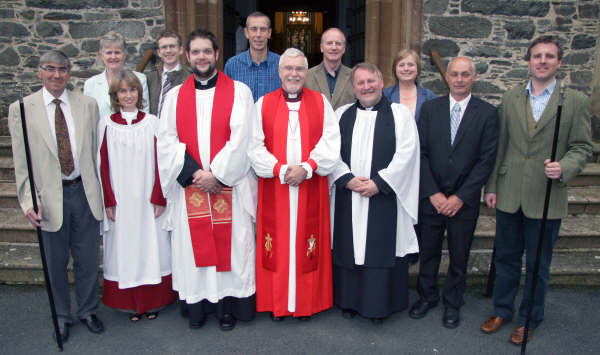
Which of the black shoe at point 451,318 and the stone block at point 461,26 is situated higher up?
the stone block at point 461,26

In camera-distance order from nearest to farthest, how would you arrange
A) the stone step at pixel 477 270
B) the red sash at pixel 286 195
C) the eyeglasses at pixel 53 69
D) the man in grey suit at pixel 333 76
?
1. the eyeglasses at pixel 53 69
2. the red sash at pixel 286 195
3. the man in grey suit at pixel 333 76
4. the stone step at pixel 477 270

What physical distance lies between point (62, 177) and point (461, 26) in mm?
Result: 4990

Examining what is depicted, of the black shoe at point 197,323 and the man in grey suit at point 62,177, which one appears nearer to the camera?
the man in grey suit at point 62,177

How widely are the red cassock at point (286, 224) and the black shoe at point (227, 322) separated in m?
0.22

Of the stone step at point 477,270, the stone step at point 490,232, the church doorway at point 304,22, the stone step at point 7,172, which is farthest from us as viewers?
the church doorway at point 304,22

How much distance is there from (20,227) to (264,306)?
2621 mm

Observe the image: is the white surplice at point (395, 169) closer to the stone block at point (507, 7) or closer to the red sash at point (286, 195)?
the red sash at point (286, 195)

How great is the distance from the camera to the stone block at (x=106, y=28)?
18.9 ft

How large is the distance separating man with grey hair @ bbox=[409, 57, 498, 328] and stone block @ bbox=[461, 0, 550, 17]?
3.29 meters

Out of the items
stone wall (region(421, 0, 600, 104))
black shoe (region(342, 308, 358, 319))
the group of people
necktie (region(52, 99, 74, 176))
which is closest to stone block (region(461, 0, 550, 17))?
stone wall (region(421, 0, 600, 104))

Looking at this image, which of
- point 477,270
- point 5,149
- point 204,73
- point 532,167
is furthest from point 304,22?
point 532,167

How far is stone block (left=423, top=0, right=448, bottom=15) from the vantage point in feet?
18.6

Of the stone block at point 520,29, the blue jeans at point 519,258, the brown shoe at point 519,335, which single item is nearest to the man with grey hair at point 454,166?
the blue jeans at point 519,258

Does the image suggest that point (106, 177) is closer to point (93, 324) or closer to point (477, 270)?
point (93, 324)
